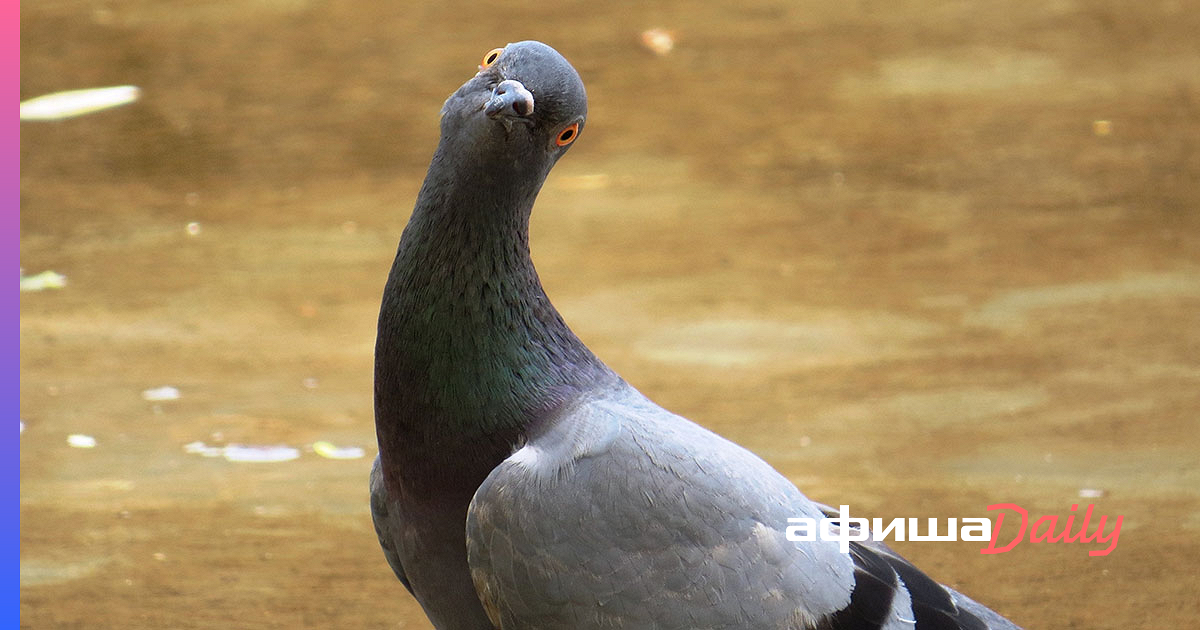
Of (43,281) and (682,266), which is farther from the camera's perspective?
(682,266)

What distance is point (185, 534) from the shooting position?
15.2ft

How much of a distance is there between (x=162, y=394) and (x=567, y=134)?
3.43 meters

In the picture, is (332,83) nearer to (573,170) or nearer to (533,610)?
(573,170)

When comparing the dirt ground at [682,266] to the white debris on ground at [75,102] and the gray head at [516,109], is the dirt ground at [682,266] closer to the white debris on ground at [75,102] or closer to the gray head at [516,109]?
the white debris on ground at [75,102]

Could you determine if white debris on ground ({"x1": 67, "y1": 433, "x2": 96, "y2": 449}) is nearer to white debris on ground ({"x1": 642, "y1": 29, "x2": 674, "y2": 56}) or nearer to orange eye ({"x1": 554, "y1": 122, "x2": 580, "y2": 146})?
orange eye ({"x1": 554, "y1": 122, "x2": 580, "y2": 146})

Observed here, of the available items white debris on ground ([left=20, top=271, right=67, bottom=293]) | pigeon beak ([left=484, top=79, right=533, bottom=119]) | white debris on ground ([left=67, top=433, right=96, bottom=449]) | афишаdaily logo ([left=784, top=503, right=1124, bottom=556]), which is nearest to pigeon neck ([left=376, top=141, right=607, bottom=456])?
pigeon beak ([left=484, top=79, right=533, bottom=119])

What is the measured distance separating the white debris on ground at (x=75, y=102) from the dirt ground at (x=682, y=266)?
119 mm

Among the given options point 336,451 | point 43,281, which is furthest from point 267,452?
point 43,281

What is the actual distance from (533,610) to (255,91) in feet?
21.8

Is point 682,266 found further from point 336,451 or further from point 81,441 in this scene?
point 81,441

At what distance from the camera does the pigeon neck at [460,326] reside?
108 inches

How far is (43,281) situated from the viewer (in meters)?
6.61

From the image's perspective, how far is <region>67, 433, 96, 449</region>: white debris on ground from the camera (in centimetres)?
523

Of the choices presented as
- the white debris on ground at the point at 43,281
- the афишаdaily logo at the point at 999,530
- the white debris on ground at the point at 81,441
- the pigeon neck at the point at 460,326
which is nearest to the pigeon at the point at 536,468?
the pigeon neck at the point at 460,326
